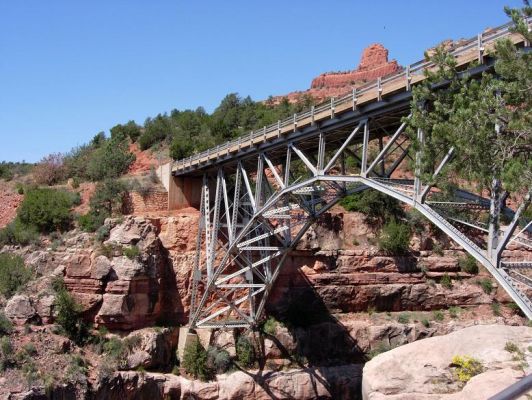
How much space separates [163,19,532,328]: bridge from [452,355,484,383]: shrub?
2179 mm

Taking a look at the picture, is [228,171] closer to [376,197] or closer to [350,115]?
[376,197]

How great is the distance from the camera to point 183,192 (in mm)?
34594

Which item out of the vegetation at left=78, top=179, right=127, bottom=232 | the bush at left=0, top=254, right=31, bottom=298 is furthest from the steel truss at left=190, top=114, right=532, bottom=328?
the bush at left=0, top=254, right=31, bottom=298

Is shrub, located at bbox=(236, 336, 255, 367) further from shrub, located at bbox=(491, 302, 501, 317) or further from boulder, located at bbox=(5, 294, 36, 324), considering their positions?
shrub, located at bbox=(491, 302, 501, 317)

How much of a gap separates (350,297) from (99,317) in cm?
1345

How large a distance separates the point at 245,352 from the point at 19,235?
13.5 meters

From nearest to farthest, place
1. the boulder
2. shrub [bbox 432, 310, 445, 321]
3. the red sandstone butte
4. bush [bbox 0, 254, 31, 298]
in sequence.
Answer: the boulder → bush [bbox 0, 254, 31, 298] → shrub [bbox 432, 310, 445, 321] → the red sandstone butte

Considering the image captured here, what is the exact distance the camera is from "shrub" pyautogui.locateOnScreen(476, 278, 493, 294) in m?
35.2

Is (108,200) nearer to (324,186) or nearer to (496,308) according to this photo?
(324,186)

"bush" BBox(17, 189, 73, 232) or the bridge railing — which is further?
"bush" BBox(17, 189, 73, 232)

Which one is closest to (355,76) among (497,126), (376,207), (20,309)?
(376,207)

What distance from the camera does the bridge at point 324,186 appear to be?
14.7m

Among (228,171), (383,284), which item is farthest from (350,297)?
(228,171)

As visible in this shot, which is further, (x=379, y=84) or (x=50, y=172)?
(x=50, y=172)
